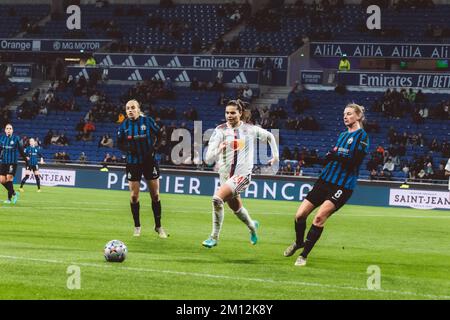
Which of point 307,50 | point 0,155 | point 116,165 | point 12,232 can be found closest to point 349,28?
point 307,50

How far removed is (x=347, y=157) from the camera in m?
14.6

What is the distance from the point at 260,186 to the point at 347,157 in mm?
27807

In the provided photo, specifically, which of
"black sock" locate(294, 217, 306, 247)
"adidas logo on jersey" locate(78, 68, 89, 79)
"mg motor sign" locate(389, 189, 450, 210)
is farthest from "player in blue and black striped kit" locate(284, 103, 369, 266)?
"adidas logo on jersey" locate(78, 68, 89, 79)

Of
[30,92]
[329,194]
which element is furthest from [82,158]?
[329,194]

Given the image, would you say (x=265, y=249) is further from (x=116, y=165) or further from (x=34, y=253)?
(x=116, y=165)

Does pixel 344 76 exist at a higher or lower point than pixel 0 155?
higher

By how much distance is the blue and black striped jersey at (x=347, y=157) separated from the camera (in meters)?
14.5

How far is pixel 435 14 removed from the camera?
173 feet

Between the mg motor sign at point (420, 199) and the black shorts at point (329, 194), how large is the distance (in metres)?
24.2

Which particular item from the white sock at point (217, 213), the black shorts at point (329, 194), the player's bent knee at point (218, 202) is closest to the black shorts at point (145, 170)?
the white sock at point (217, 213)

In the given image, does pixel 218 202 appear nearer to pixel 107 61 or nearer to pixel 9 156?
pixel 9 156

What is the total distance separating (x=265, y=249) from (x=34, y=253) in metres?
4.47

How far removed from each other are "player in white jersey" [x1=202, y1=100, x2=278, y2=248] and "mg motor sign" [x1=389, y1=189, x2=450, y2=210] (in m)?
22.7

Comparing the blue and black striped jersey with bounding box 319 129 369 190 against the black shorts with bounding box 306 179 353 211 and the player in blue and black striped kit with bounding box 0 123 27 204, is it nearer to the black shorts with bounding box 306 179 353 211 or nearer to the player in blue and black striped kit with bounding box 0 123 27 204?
the black shorts with bounding box 306 179 353 211
